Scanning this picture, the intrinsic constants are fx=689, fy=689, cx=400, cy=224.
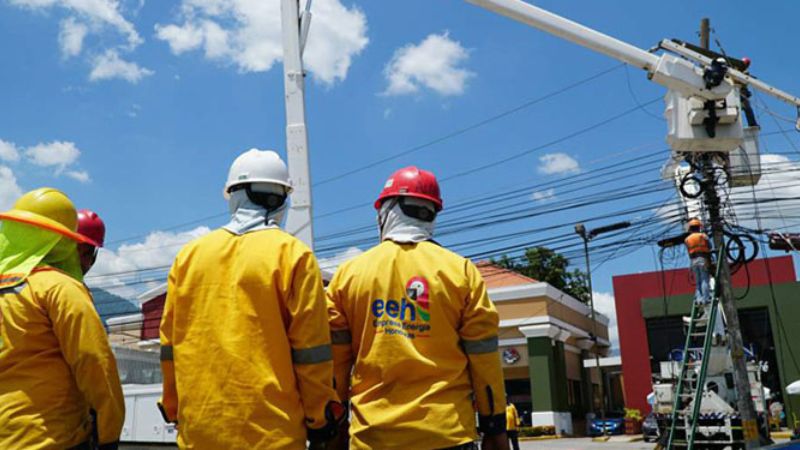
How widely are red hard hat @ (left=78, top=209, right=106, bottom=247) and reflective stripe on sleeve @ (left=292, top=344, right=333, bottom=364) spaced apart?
6.88 feet

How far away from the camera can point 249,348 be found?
9.00 ft

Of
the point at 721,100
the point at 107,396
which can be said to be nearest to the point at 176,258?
the point at 107,396

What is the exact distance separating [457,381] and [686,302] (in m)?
25.6

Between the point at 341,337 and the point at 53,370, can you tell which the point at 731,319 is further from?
the point at 53,370

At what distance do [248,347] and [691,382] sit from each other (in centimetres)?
1206

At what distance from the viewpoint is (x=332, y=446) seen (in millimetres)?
3246

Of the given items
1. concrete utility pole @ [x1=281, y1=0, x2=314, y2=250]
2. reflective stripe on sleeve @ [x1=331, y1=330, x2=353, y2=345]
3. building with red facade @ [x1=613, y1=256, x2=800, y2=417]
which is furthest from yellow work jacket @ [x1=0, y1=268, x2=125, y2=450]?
building with red facade @ [x1=613, y1=256, x2=800, y2=417]

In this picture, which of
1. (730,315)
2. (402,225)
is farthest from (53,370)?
(730,315)

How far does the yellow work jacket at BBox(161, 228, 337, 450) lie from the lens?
2670 mm

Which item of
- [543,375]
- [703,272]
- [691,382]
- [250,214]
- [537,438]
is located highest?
[703,272]

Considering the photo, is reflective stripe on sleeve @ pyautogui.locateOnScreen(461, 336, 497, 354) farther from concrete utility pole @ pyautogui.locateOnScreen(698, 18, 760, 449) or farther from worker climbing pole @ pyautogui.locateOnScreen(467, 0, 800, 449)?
concrete utility pole @ pyautogui.locateOnScreen(698, 18, 760, 449)

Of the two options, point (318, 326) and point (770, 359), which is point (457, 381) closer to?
point (318, 326)

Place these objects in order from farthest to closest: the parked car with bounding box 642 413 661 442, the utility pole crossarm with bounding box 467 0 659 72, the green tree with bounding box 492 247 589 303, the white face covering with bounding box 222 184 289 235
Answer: the green tree with bounding box 492 247 589 303 < the parked car with bounding box 642 413 661 442 < the utility pole crossarm with bounding box 467 0 659 72 < the white face covering with bounding box 222 184 289 235

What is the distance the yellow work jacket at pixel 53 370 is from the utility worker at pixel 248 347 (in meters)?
0.26
